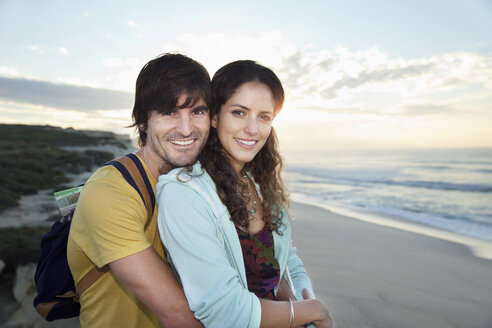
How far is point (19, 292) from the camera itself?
13.1 feet

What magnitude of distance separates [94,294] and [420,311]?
4735mm

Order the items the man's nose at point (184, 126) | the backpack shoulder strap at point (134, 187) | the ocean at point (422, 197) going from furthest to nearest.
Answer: the ocean at point (422, 197)
the man's nose at point (184, 126)
the backpack shoulder strap at point (134, 187)

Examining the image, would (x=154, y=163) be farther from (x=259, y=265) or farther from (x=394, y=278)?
(x=394, y=278)

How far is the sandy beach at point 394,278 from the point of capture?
443 cm

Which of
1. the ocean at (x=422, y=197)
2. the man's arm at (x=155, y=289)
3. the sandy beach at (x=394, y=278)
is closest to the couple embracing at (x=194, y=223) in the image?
the man's arm at (x=155, y=289)

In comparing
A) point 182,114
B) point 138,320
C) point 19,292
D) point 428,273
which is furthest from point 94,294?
point 428,273

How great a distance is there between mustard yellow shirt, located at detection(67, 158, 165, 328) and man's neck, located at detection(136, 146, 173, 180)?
165 millimetres

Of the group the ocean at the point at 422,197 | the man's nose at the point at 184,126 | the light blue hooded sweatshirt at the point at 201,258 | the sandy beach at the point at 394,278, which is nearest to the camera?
the light blue hooded sweatshirt at the point at 201,258

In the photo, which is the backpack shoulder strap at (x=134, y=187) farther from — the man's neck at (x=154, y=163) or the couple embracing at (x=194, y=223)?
the man's neck at (x=154, y=163)

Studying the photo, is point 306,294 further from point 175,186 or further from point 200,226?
point 175,186

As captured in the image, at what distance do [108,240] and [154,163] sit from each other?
75 cm

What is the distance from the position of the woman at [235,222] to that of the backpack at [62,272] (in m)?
0.21

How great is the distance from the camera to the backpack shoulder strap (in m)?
1.75

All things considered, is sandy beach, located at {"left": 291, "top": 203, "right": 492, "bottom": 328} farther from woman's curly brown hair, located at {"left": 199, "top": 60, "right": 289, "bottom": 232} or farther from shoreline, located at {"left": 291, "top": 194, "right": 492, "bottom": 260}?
woman's curly brown hair, located at {"left": 199, "top": 60, "right": 289, "bottom": 232}
